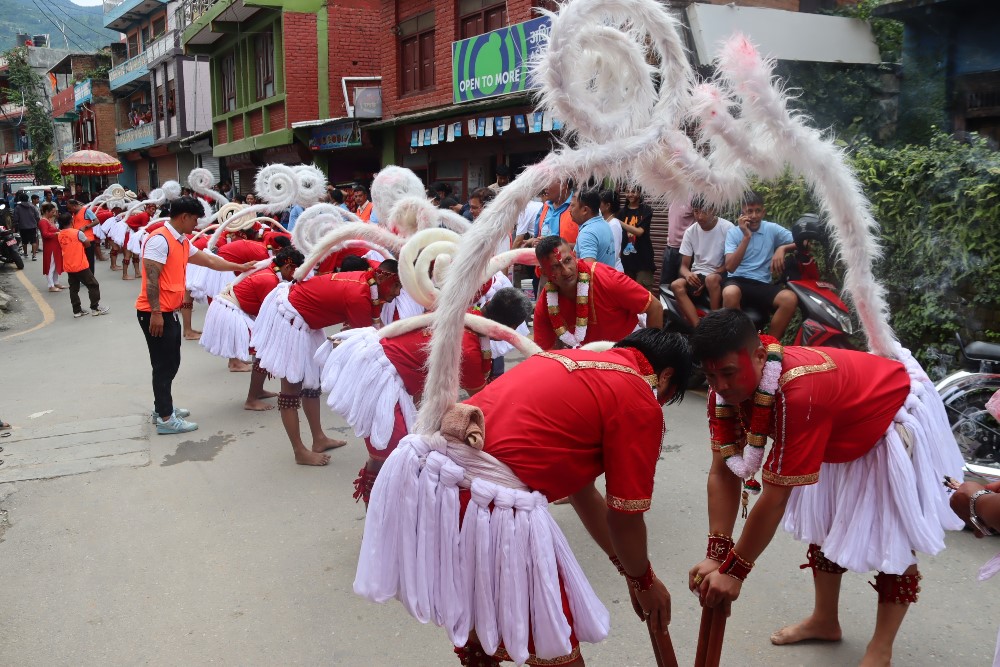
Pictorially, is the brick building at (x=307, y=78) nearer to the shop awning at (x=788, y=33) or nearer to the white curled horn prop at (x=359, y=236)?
the shop awning at (x=788, y=33)

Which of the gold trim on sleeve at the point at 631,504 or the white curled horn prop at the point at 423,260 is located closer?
the gold trim on sleeve at the point at 631,504

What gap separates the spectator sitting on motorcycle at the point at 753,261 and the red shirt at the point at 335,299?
2956mm

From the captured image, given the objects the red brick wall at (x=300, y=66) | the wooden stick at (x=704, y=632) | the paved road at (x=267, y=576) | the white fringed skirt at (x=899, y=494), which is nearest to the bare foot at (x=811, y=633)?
the paved road at (x=267, y=576)

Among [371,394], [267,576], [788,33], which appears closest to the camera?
[371,394]

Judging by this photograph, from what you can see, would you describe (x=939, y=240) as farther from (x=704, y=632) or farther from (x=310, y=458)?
(x=310, y=458)

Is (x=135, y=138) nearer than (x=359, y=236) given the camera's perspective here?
No

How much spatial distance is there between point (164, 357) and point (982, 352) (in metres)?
5.86

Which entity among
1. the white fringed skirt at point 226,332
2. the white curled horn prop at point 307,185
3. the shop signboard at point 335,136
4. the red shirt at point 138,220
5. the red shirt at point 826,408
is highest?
the shop signboard at point 335,136

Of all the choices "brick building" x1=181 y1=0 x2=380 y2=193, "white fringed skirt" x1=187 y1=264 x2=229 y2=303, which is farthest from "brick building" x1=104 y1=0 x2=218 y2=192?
"white fringed skirt" x1=187 y1=264 x2=229 y2=303

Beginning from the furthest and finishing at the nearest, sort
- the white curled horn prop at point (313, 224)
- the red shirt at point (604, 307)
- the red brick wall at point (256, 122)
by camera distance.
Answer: the red brick wall at point (256, 122)
the white curled horn prop at point (313, 224)
the red shirt at point (604, 307)

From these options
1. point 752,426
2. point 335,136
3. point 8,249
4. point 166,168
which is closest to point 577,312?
point 752,426

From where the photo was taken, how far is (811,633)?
3301 mm

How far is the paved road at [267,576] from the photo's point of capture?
133 inches

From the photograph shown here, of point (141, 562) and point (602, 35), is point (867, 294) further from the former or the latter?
point (141, 562)
